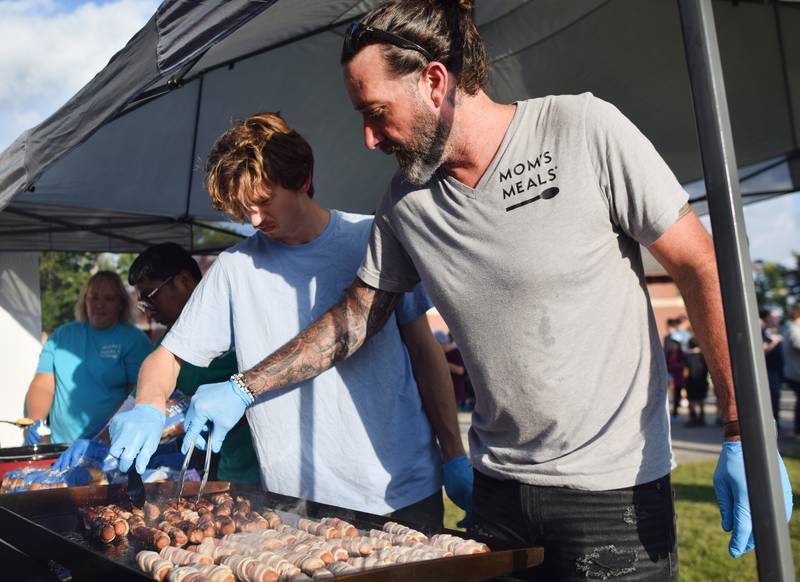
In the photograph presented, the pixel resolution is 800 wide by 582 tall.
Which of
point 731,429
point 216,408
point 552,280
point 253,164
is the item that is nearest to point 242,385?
point 216,408

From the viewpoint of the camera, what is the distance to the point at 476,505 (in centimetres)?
198

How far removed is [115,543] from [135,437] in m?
0.30

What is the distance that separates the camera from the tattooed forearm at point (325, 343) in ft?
7.22

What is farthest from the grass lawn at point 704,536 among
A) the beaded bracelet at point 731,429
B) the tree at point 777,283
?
the tree at point 777,283

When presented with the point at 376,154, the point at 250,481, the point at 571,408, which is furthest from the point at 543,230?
the point at 376,154

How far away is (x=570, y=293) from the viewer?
166 centimetres

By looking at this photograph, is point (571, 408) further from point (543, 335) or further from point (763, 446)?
point (763, 446)

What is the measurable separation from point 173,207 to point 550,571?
524cm

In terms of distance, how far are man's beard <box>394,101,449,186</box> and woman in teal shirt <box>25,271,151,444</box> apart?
3.42 meters

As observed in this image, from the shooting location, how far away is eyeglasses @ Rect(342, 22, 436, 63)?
5.94 feet

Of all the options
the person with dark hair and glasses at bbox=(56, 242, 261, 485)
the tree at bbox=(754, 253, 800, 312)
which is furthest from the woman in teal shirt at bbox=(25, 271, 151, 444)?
the tree at bbox=(754, 253, 800, 312)

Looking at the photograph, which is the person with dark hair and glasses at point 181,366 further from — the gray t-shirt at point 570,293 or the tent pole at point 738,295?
the tent pole at point 738,295

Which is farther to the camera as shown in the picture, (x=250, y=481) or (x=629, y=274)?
(x=250, y=481)

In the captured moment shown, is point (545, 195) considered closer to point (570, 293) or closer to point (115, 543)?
point (570, 293)
